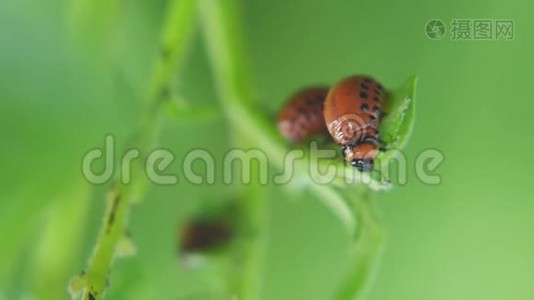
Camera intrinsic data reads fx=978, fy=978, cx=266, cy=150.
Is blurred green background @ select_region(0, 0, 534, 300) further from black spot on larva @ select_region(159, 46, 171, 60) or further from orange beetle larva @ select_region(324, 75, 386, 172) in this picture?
orange beetle larva @ select_region(324, 75, 386, 172)

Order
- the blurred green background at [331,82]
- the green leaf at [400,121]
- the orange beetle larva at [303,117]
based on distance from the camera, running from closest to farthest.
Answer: the green leaf at [400,121] < the orange beetle larva at [303,117] < the blurred green background at [331,82]

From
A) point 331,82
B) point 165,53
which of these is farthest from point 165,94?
point 331,82

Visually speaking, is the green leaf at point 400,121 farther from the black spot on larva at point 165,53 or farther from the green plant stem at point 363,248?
the black spot on larva at point 165,53

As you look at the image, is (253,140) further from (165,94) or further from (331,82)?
(331,82)

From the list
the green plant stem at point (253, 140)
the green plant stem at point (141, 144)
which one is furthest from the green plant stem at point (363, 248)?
the green plant stem at point (141, 144)

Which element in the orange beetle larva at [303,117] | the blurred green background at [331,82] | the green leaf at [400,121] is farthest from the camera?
the blurred green background at [331,82]

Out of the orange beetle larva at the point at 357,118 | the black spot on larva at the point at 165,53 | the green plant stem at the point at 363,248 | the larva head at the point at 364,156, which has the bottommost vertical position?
the green plant stem at the point at 363,248

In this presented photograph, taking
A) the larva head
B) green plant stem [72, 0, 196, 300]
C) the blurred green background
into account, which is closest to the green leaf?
the larva head
